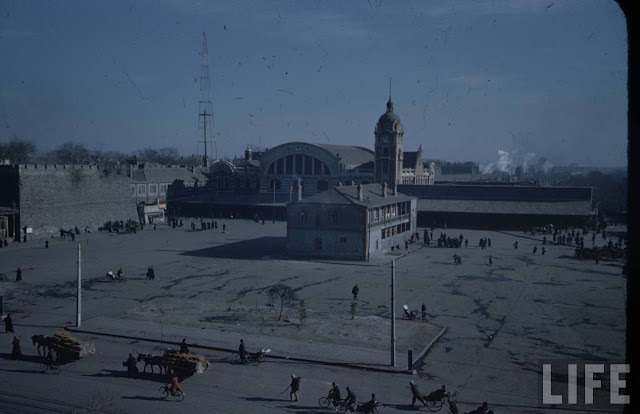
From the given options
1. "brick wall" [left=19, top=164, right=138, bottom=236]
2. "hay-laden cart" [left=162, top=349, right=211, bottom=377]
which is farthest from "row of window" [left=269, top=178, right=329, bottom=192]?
"hay-laden cart" [left=162, top=349, right=211, bottom=377]

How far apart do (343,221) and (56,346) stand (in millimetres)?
30157

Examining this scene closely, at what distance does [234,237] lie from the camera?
61.4 meters

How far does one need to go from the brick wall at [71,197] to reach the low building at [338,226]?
99.4 feet

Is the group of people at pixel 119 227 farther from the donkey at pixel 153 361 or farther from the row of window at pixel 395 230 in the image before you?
→ the donkey at pixel 153 361

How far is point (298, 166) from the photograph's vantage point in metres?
82.7

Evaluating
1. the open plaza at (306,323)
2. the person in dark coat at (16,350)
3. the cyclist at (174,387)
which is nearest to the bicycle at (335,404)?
the open plaza at (306,323)

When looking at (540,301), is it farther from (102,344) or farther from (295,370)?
(102,344)

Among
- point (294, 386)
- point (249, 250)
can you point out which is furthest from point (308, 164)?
point (294, 386)

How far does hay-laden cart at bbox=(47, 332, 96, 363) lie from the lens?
20.8 meters

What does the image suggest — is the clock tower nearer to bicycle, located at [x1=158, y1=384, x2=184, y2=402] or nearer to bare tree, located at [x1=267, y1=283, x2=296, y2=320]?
bare tree, located at [x1=267, y1=283, x2=296, y2=320]

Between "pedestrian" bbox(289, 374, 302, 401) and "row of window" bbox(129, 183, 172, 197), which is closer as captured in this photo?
"pedestrian" bbox(289, 374, 302, 401)

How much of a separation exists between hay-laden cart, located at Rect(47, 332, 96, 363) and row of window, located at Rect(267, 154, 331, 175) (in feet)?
202

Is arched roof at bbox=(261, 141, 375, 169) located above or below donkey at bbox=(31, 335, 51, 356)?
above

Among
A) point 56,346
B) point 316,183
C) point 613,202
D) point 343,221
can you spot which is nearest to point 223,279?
point 343,221
